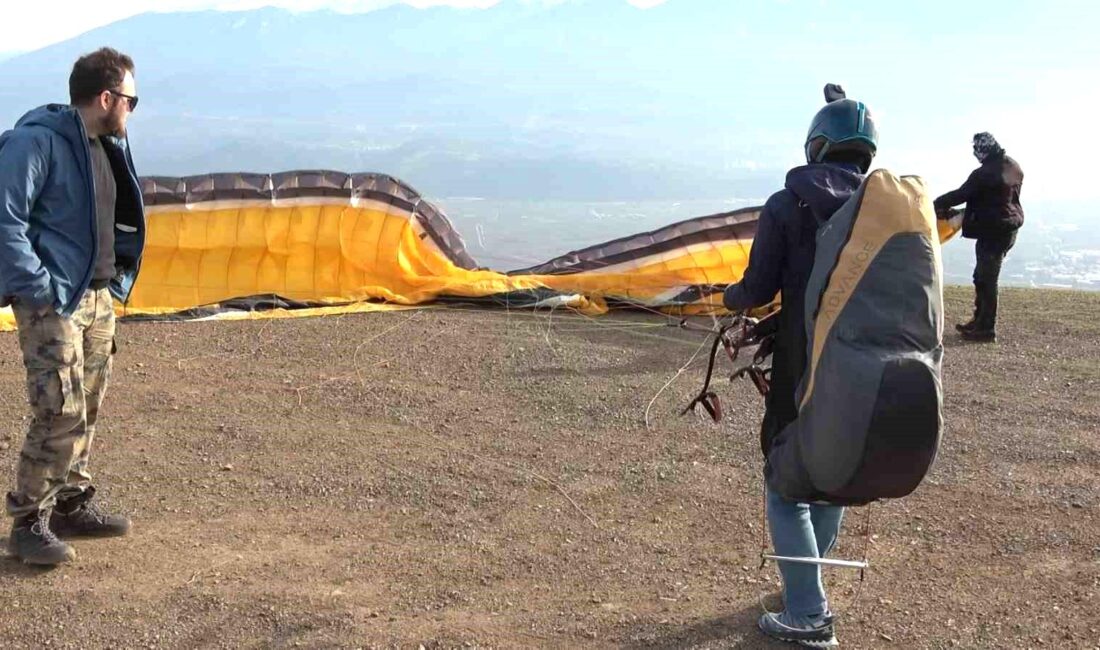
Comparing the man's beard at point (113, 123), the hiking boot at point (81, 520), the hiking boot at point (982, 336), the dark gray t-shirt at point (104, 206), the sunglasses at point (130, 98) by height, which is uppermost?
the sunglasses at point (130, 98)

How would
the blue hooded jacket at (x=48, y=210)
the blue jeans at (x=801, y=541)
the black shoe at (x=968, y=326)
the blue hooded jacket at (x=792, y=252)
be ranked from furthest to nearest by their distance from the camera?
the black shoe at (x=968, y=326) < the blue hooded jacket at (x=48, y=210) < the blue jeans at (x=801, y=541) < the blue hooded jacket at (x=792, y=252)

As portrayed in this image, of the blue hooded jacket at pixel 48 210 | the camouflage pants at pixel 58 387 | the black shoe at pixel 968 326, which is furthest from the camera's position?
the black shoe at pixel 968 326

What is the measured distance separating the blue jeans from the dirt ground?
29 cm

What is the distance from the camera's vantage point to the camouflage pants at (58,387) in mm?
3705

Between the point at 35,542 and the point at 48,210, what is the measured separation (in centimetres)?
136

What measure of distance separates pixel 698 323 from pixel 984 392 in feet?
9.62

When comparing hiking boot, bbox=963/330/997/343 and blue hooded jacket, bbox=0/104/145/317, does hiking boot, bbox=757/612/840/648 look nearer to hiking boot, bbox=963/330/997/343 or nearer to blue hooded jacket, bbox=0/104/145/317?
blue hooded jacket, bbox=0/104/145/317

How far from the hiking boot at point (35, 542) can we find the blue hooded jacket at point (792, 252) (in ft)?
9.62

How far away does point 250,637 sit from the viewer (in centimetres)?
359

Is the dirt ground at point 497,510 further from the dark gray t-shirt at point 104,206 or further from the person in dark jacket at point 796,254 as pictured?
the dark gray t-shirt at point 104,206

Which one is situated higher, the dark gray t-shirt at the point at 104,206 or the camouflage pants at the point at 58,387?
the dark gray t-shirt at the point at 104,206

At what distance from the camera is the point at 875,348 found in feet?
9.30

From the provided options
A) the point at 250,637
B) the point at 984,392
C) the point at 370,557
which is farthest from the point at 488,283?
the point at 250,637

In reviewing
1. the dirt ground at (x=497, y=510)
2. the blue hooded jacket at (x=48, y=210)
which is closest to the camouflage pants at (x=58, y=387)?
the blue hooded jacket at (x=48, y=210)
